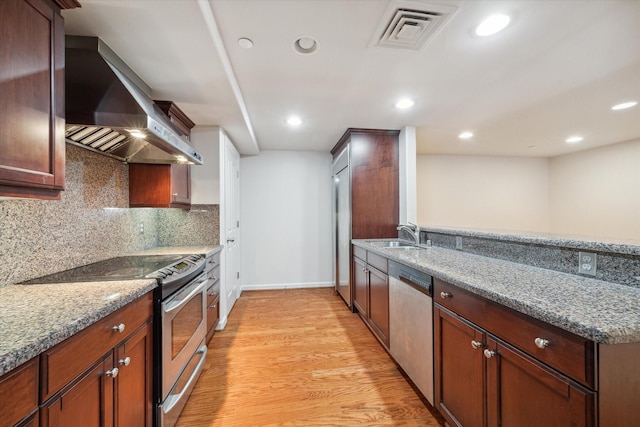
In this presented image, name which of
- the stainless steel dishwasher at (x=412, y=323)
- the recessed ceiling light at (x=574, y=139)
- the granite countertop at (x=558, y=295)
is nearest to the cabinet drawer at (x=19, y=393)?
the granite countertop at (x=558, y=295)

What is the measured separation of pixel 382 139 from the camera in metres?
3.26

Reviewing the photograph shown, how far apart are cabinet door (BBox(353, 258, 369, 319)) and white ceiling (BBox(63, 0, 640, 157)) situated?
171cm

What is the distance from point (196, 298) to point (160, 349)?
506 millimetres

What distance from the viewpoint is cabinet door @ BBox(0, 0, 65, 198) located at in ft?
2.88

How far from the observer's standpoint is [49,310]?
882 millimetres

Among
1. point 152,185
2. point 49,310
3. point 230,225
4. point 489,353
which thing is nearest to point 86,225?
point 152,185

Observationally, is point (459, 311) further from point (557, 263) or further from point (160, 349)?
point (160, 349)

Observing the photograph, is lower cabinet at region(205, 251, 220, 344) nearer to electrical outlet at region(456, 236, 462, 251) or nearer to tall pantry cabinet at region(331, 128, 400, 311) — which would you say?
tall pantry cabinet at region(331, 128, 400, 311)

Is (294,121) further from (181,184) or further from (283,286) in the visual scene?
(283,286)

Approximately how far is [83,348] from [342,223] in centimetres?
296

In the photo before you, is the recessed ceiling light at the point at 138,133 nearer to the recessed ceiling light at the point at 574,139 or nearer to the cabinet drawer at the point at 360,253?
the cabinet drawer at the point at 360,253

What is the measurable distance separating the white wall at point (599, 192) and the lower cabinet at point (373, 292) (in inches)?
169

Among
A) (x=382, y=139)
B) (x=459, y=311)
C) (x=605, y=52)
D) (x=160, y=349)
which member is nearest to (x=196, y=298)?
(x=160, y=349)

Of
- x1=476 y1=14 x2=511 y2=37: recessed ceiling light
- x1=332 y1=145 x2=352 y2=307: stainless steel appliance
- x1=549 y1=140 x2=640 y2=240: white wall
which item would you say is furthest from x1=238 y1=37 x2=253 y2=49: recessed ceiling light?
x1=549 y1=140 x2=640 y2=240: white wall
